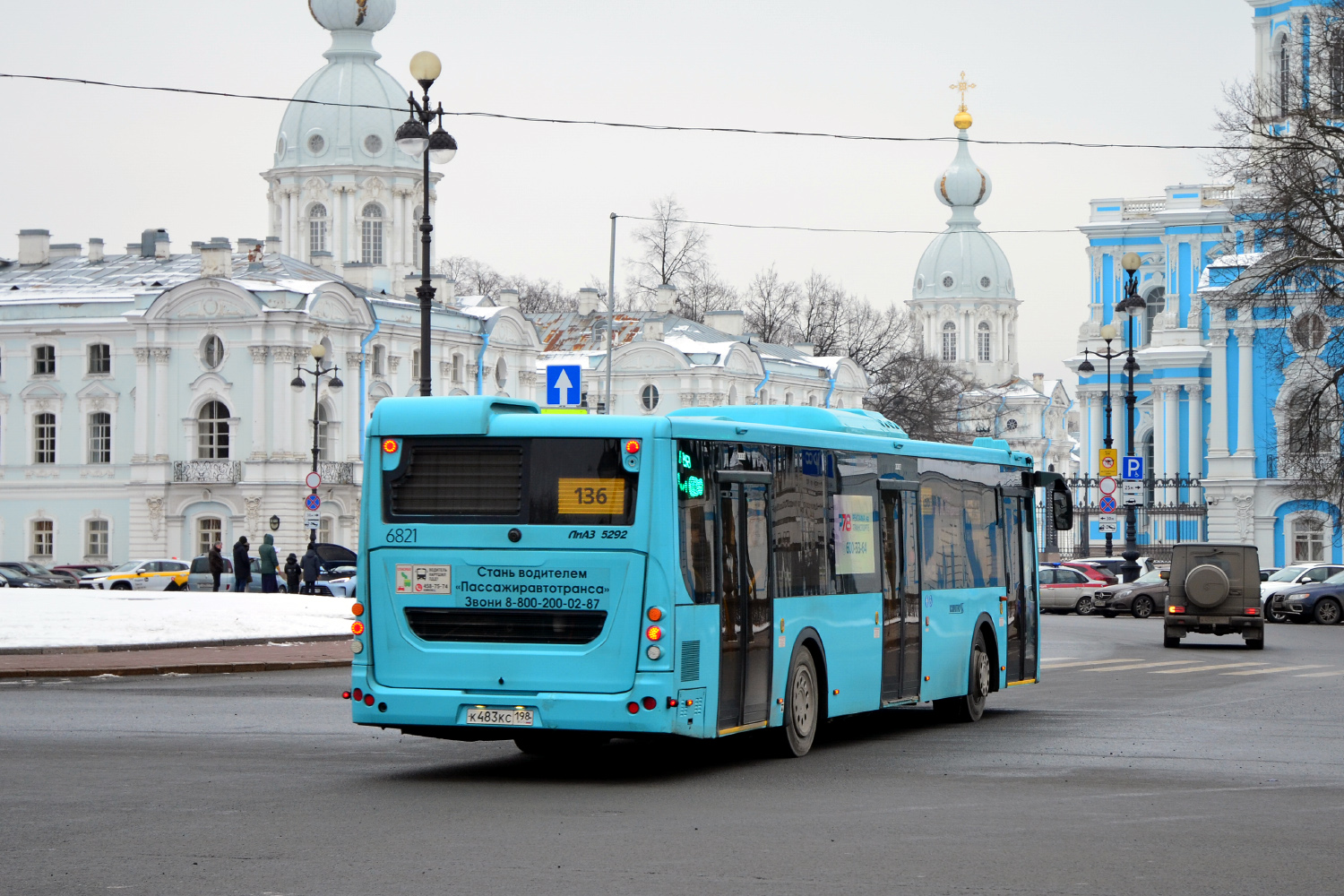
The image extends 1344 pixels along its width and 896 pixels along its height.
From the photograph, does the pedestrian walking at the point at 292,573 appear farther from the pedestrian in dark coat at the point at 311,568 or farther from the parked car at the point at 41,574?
the parked car at the point at 41,574

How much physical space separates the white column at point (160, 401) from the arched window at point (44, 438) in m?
4.55

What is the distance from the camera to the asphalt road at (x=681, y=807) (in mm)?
9852

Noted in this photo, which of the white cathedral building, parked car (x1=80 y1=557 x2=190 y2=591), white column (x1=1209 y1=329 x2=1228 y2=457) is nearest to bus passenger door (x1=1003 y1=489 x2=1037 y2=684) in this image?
parked car (x1=80 y1=557 x2=190 y2=591)

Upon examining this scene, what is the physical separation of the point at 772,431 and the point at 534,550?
2.38m

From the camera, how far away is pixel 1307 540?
74312mm

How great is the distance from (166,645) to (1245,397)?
179ft

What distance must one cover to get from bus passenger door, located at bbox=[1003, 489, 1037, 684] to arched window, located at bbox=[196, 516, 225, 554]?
58.9m

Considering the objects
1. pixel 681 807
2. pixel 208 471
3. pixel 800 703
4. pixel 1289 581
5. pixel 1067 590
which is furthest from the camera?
pixel 208 471

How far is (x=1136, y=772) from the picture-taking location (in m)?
14.5

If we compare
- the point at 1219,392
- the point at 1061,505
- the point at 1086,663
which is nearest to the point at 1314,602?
the point at 1086,663

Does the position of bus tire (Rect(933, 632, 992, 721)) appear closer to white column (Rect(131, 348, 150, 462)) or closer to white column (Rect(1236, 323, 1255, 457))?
white column (Rect(1236, 323, 1255, 457))

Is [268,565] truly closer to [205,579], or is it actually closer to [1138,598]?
[205,579]

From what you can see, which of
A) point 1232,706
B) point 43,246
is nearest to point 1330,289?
point 1232,706

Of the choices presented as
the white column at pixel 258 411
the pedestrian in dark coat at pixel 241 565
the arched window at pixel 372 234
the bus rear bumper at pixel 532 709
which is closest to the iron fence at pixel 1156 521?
the pedestrian in dark coat at pixel 241 565
